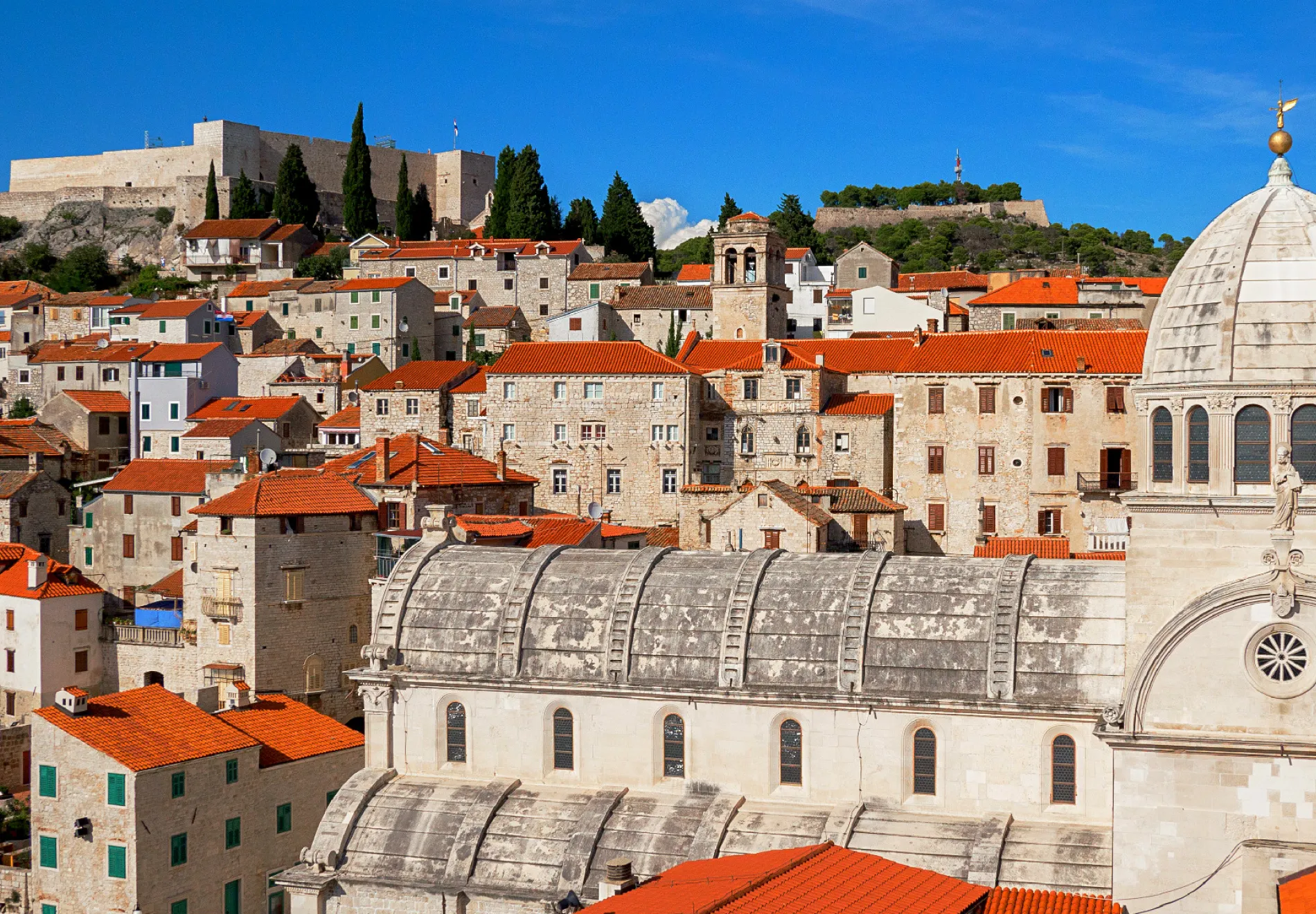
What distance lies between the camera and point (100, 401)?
83.1m

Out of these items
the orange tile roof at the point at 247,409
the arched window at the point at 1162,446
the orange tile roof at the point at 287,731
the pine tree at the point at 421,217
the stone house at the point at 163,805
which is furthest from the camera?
the pine tree at the point at 421,217

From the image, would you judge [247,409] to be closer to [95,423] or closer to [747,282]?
[95,423]

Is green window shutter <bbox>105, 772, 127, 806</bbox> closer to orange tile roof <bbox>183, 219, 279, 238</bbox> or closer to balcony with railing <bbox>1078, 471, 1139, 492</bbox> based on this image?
balcony with railing <bbox>1078, 471, 1139, 492</bbox>

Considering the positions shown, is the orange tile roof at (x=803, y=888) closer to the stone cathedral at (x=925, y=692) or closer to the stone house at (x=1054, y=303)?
the stone cathedral at (x=925, y=692)

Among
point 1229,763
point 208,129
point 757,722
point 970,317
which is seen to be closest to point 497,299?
point 970,317

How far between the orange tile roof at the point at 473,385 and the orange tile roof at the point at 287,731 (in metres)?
32.6

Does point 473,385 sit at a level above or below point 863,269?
below

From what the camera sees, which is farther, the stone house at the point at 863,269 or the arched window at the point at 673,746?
the stone house at the point at 863,269

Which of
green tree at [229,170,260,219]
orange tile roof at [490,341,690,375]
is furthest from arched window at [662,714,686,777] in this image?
green tree at [229,170,260,219]

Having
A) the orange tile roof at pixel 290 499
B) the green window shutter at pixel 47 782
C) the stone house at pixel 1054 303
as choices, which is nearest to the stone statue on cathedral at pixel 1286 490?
the green window shutter at pixel 47 782

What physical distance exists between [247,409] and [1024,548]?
4334cm

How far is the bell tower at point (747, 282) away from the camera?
274ft

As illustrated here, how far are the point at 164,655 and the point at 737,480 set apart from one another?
2732cm

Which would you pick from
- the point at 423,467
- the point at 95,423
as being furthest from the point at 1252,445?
the point at 95,423
